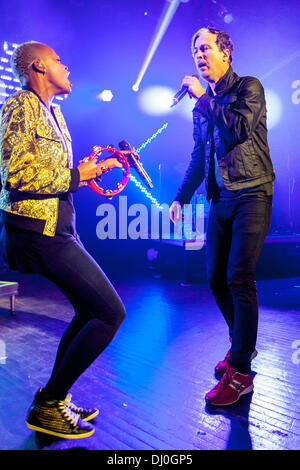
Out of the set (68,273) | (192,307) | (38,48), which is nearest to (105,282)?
(68,273)

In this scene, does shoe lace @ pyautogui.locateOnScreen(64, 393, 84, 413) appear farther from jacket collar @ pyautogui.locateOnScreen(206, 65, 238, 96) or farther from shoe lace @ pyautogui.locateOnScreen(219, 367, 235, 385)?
jacket collar @ pyautogui.locateOnScreen(206, 65, 238, 96)

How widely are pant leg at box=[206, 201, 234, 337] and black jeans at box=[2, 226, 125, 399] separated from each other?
759 mm

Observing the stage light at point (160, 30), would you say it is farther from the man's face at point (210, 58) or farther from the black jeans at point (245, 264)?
the black jeans at point (245, 264)

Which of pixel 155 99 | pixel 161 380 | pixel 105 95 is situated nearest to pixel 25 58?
pixel 161 380

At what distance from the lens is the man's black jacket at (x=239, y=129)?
1.66 metres

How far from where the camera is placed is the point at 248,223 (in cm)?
171

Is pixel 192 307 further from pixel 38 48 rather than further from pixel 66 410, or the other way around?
pixel 38 48

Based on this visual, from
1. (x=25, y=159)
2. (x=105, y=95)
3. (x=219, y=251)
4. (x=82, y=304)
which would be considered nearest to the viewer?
(x=25, y=159)

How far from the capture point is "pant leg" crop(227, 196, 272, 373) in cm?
171

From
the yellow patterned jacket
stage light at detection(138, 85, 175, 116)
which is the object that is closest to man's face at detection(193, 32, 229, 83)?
the yellow patterned jacket

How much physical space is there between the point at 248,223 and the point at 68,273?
0.94 m

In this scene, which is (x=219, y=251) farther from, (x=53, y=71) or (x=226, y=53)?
(x=53, y=71)

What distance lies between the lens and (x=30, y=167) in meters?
1.21

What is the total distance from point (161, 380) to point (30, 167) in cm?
140
